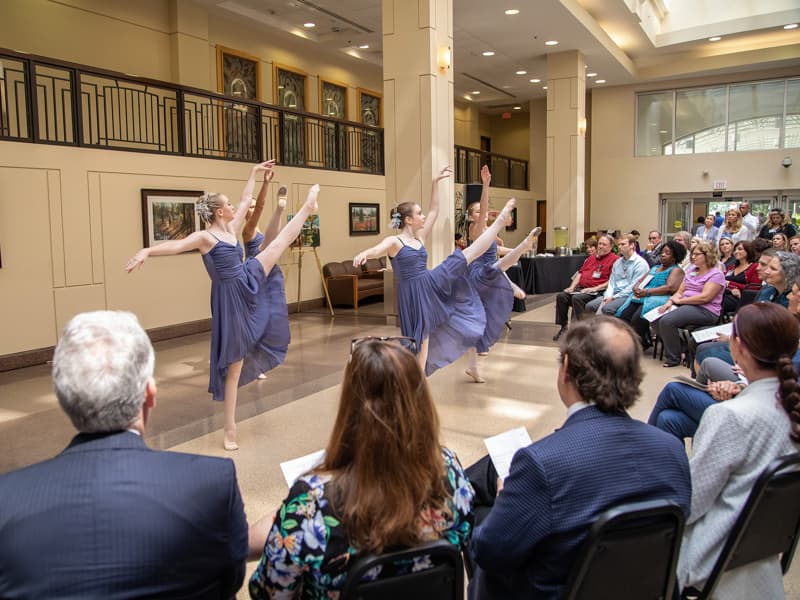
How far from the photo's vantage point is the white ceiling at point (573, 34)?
11039 mm

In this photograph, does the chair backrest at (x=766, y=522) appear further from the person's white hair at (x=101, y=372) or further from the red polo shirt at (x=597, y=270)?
the red polo shirt at (x=597, y=270)

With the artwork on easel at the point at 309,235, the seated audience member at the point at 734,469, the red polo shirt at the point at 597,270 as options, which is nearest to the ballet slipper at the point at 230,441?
the seated audience member at the point at 734,469

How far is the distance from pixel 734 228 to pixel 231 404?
910cm

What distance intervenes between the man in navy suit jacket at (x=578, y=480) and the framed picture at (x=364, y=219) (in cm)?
1064

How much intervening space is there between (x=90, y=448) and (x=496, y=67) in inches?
606

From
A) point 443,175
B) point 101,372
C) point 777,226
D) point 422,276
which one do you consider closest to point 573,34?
point 777,226

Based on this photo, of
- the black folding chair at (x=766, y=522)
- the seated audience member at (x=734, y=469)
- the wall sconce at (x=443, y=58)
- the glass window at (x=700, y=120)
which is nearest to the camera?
the black folding chair at (x=766, y=522)

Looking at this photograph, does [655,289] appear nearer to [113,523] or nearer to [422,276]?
[422,276]

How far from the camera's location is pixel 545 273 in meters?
10.8

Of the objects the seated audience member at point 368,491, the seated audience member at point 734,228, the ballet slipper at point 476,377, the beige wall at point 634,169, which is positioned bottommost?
the ballet slipper at point 476,377

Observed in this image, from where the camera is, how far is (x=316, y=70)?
1340 centimetres

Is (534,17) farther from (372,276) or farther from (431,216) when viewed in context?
(431,216)

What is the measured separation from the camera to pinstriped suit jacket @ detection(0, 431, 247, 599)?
1.14 metres

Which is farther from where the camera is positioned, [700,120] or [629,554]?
[700,120]
